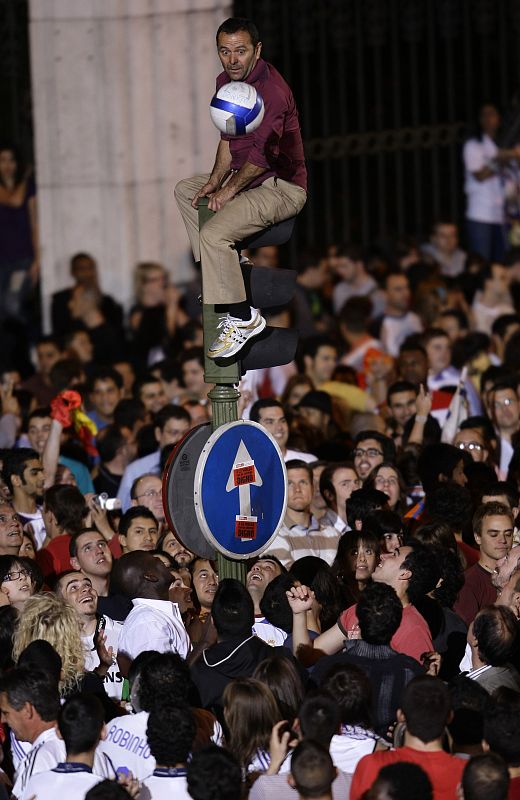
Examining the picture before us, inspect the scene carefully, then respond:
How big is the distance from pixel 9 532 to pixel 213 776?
11.4 feet

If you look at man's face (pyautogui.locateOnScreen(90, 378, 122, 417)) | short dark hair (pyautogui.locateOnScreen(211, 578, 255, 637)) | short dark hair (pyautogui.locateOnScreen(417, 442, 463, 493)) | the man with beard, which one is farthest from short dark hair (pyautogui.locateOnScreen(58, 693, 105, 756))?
man's face (pyautogui.locateOnScreen(90, 378, 122, 417))

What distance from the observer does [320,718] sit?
686 cm

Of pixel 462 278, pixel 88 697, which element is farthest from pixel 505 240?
pixel 88 697

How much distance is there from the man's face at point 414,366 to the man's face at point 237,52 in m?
5.68

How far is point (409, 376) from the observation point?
522 inches

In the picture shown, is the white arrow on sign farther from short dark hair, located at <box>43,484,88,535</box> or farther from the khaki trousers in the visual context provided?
short dark hair, located at <box>43,484,88,535</box>

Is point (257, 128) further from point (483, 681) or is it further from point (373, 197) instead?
point (373, 197)

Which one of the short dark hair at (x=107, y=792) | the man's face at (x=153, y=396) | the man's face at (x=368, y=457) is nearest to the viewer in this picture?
the short dark hair at (x=107, y=792)

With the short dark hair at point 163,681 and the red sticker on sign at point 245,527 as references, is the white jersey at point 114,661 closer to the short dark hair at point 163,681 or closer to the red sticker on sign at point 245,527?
the short dark hair at point 163,681

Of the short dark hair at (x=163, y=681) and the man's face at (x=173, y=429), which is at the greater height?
the man's face at (x=173, y=429)

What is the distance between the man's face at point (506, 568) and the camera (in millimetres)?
8859

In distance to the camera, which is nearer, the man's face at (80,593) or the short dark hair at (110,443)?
the man's face at (80,593)

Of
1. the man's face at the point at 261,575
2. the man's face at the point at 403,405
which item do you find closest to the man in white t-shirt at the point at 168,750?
the man's face at the point at 261,575

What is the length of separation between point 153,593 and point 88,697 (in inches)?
65.7
